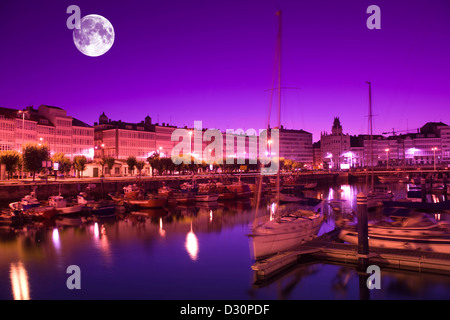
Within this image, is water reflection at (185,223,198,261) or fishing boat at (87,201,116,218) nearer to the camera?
water reflection at (185,223,198,261)

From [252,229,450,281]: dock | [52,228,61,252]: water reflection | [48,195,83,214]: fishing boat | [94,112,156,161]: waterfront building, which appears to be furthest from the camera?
[94,112,156,161]: waterfront building

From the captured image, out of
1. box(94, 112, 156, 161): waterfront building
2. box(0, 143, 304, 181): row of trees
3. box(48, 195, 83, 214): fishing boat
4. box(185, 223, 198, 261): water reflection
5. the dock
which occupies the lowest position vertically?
box(185, 223, 198, 261): water reflection

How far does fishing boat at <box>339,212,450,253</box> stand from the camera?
20.7 meters

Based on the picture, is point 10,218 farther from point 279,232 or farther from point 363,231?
point 363,231

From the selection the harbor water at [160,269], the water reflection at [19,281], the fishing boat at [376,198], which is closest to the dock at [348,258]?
the harbor water at [160,269]

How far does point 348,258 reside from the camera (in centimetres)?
2033

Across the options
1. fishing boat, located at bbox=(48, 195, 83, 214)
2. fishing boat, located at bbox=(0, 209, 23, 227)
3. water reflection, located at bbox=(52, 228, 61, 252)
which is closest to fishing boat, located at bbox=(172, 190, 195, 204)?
fishing boat, located at bbox=(48, 195, 83, 214)

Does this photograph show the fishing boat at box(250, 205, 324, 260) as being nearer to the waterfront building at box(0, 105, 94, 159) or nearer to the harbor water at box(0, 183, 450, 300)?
the harbor water at box(0, 183, 450, 300)

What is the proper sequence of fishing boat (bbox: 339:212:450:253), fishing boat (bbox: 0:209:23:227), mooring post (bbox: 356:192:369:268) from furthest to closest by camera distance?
fishing boat (bbox: 0:209:23:227) < fishing boat (bbox: 339:212:450:253) < mooring post (bbox: 356:192:369:268)

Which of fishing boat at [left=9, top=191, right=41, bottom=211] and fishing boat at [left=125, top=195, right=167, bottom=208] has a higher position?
fishing boat at [left=9, top=191, right=41, bottom=211]

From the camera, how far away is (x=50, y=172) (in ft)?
258
